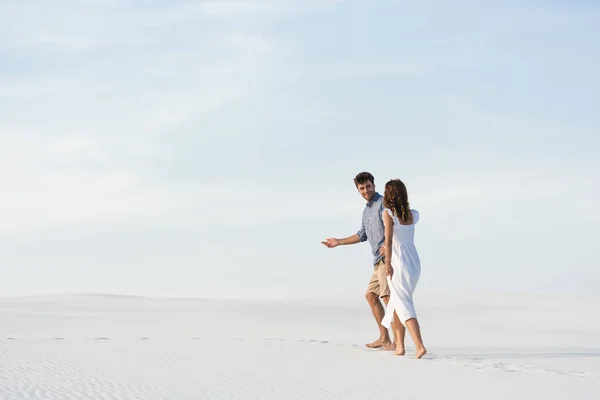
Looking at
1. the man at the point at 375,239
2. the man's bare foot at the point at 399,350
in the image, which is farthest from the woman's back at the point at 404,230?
the man's bare foot at the point at 399,350

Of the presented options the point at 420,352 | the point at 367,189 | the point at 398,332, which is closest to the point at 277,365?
the point at 420,352

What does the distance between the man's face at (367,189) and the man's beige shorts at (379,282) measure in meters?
0.68

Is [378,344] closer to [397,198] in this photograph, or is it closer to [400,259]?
[400,259]

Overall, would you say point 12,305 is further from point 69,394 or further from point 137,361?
point 69,394

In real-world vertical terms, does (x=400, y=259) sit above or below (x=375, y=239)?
below

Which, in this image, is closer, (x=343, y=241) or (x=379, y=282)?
(x=379, y=282)

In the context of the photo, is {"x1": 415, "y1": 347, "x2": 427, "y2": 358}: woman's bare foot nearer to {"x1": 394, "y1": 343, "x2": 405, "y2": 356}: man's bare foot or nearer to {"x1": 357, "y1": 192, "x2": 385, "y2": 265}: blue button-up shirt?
{"x1": 394, "y1": 343, "x2": 405, "y2": 356}: man's bare foot

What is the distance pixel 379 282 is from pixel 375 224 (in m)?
0.60

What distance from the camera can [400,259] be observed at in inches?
301

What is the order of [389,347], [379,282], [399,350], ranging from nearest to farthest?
[399,350]
[379,282]
[389,347]

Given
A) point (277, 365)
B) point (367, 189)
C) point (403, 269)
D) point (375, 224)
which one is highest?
point (367, 189)

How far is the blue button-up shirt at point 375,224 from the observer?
7.97 meters

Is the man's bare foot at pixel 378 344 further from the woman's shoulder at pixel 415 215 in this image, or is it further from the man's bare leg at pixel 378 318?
the woman's shoulder at pixel 415 215

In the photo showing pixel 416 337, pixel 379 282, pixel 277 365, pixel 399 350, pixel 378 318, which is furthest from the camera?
pixel 378 318
